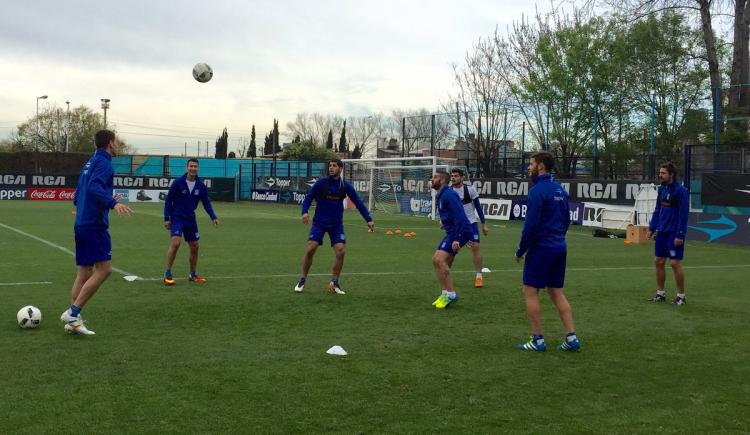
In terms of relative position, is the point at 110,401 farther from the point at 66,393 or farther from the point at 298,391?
the point at 298,391

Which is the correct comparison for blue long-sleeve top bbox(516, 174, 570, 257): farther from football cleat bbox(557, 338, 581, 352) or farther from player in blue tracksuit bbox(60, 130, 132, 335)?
player in blue tracksuit bbox(60, 130, 132, 335)

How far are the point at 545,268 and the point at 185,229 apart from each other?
6561 mm

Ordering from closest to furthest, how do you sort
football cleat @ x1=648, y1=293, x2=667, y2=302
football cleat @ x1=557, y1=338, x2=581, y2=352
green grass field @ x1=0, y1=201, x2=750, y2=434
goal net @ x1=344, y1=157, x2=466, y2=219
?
green grass field @ x1=0, y1=201, x2=750, y2=434, football cleat @ x1=557, y1=338, x2=581, y2=352, football cleat @ x1=648, y1=293, x2=667, y2=302, goal net @ x1=344, y1=157, x2=466, y2=219

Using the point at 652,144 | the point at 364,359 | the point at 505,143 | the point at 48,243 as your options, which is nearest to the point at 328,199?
the point at 364,359

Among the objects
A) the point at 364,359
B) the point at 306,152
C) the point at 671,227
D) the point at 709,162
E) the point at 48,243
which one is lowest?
the point at 364,359

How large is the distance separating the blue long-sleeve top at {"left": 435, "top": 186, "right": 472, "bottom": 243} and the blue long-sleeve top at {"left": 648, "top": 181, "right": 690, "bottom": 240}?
2936 mm

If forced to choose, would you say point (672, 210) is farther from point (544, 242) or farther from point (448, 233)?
point (544, 242)

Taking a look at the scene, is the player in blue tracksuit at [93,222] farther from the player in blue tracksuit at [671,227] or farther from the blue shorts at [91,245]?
the player in blue tracksuit at [671,227]

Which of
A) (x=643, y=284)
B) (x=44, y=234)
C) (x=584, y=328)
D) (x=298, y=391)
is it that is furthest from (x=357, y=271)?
(x=44, y=234)

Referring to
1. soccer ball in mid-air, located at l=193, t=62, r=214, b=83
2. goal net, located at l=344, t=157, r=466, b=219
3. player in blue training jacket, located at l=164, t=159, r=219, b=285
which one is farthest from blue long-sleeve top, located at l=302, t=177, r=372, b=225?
goal net, located at l=344, t=157, r=466, b=219

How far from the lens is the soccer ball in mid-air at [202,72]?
26.6 metres

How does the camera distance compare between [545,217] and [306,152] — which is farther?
[306,152]

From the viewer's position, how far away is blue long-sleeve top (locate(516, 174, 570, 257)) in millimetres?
7164

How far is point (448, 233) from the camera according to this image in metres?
10.1
